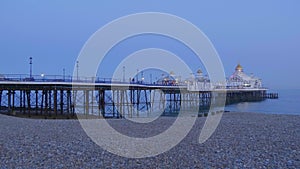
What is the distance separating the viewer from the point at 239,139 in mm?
10875

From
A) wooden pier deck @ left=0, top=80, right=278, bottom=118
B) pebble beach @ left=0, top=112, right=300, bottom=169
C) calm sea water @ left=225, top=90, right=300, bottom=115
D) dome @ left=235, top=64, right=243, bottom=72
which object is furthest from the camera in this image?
dome @ left=235, top=64, right=243, bottom=72

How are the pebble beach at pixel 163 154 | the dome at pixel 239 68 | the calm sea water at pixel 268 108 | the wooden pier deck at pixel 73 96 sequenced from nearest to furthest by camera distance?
the pebble beach at pixel 163 154 < the wooden pier deck at pixel 73 96 < the calm sea water at pixel 268 108 < the dome at pixel 239 68

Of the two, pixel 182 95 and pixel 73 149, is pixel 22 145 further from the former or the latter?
pixel 182 95

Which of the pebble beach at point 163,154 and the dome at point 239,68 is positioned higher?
the dome at point 239,68

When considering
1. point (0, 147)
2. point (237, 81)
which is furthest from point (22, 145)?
point (237, 81)

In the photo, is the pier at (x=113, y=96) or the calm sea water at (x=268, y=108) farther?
the calm sea water at (x=268, y=108)

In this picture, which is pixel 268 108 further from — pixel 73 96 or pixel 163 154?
pixel 163 154

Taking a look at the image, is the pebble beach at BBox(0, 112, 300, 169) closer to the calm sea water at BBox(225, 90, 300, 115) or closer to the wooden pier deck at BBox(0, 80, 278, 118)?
the wooden pier deck at BBox(0, 80, 278, 118)

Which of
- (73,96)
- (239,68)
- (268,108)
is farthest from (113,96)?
(239,68)

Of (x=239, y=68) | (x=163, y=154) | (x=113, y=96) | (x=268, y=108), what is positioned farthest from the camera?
(x=239, y=68)

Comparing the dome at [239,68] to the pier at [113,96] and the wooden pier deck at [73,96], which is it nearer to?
the pier at [113,96]

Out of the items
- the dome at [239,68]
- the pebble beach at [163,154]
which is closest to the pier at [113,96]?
the dome at [239,68]

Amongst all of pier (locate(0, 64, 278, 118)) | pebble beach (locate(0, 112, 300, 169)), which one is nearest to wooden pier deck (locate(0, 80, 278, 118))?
pier (locate(0, 64, 278, 118))

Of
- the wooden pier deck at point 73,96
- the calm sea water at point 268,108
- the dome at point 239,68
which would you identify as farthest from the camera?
the dome at point 239,68
